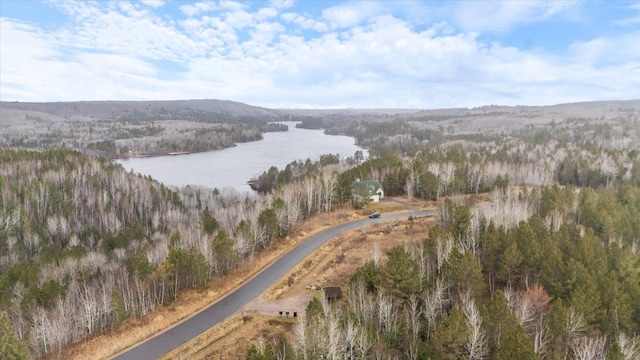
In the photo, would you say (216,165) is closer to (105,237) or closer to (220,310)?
(105,237)

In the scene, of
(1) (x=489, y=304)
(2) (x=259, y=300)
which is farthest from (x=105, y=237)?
(1) (x=489, y=304)

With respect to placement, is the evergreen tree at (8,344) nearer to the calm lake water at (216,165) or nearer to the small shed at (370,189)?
the small shed at (370,189)

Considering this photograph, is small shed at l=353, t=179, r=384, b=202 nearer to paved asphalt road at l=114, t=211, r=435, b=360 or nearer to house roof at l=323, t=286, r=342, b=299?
paved asphalt road at l=114, t=211, r=435, b=360

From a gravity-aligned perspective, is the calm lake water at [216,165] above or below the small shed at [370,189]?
below

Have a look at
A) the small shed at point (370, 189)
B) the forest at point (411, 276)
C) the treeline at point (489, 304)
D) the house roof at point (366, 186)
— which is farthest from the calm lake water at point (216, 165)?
the treeline at point (489, 304)

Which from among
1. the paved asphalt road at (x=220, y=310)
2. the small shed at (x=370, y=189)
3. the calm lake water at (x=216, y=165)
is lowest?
the paved asphalt road at (x=220, y=310)

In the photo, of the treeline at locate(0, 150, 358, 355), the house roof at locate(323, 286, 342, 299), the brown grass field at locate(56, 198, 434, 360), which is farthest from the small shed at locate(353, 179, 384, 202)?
the house roof at locate(323, 286, 342, 299)
